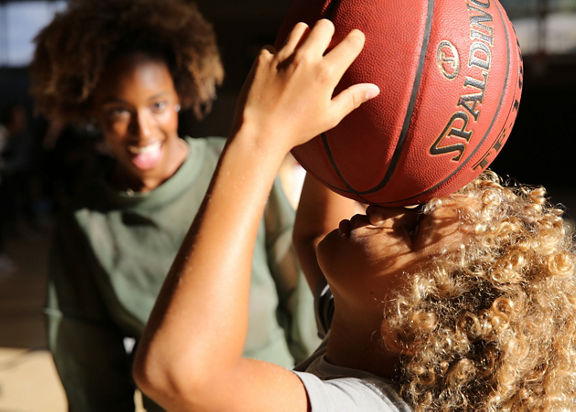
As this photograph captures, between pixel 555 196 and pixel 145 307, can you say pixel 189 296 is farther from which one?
pixel 555 196

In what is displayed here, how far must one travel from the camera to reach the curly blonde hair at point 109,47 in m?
1.69

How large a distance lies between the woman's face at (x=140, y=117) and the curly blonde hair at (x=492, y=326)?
2.92 feet

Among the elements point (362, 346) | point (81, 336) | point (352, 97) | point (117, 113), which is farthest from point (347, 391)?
point (117, 113)

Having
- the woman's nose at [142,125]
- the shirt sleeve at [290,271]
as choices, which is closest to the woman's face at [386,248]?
the shirt sleeve at [290,271]

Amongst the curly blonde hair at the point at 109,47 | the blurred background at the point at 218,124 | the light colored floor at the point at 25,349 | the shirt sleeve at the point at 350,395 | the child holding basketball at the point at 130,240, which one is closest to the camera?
the shirt sleeve at the point at 350,395

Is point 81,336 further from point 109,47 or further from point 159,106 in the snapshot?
point 109,47

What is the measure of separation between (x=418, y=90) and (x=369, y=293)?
0.94 feet

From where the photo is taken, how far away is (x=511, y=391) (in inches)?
34.0

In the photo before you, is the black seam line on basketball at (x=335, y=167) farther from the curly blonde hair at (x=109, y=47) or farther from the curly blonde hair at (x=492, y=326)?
the curly blonde hair at (x=109, y=47)

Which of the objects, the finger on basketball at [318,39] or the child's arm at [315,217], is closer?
the finger on basketball at [318,39]

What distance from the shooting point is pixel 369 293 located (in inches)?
36.2

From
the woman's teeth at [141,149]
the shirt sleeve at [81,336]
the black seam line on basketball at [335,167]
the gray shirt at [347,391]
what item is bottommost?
the shirt sleeve at [81,336]

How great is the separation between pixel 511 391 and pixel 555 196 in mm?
9912

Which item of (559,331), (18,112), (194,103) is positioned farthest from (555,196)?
(559,331)
